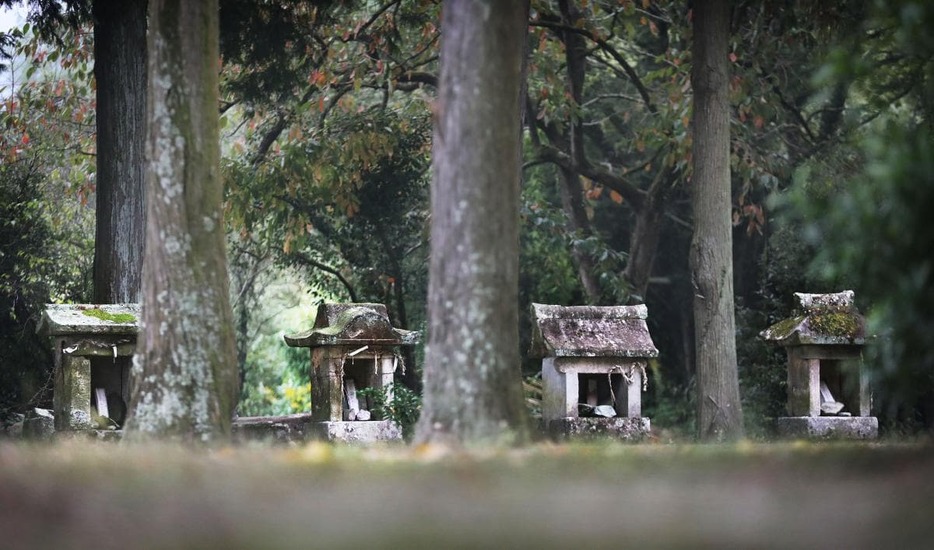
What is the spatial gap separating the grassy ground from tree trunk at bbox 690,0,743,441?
586cm

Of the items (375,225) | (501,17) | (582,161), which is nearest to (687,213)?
(582,161)

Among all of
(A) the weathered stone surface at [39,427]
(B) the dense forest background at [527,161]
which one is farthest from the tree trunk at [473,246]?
(B) the dense forest background at [527,161]

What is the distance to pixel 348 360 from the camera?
44.1ft

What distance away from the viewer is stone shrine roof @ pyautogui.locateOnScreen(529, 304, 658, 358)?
1222 cm

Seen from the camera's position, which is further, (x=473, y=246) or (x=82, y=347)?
(x=82, y=347)

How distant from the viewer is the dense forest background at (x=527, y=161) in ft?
53.6

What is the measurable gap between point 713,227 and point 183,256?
659 cm

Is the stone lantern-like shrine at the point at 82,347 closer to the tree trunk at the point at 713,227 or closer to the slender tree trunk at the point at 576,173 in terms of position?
the tree trunk at the point at 713,227

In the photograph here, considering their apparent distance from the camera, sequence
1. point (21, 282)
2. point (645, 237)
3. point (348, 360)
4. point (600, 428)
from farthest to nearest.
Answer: point (645, 237)
point (21, 282)
point (348, 360)
point (600, 428)

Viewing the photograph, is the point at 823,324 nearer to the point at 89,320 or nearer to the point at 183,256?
the point at 183,256

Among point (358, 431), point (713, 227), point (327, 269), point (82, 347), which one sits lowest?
point (358, 431)

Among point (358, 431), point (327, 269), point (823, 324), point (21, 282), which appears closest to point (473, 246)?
point (358, 431)

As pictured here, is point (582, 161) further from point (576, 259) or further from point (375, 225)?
point (375, 225)

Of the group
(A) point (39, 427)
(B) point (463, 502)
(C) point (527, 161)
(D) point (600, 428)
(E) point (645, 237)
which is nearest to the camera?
(B) point (463, 502)
